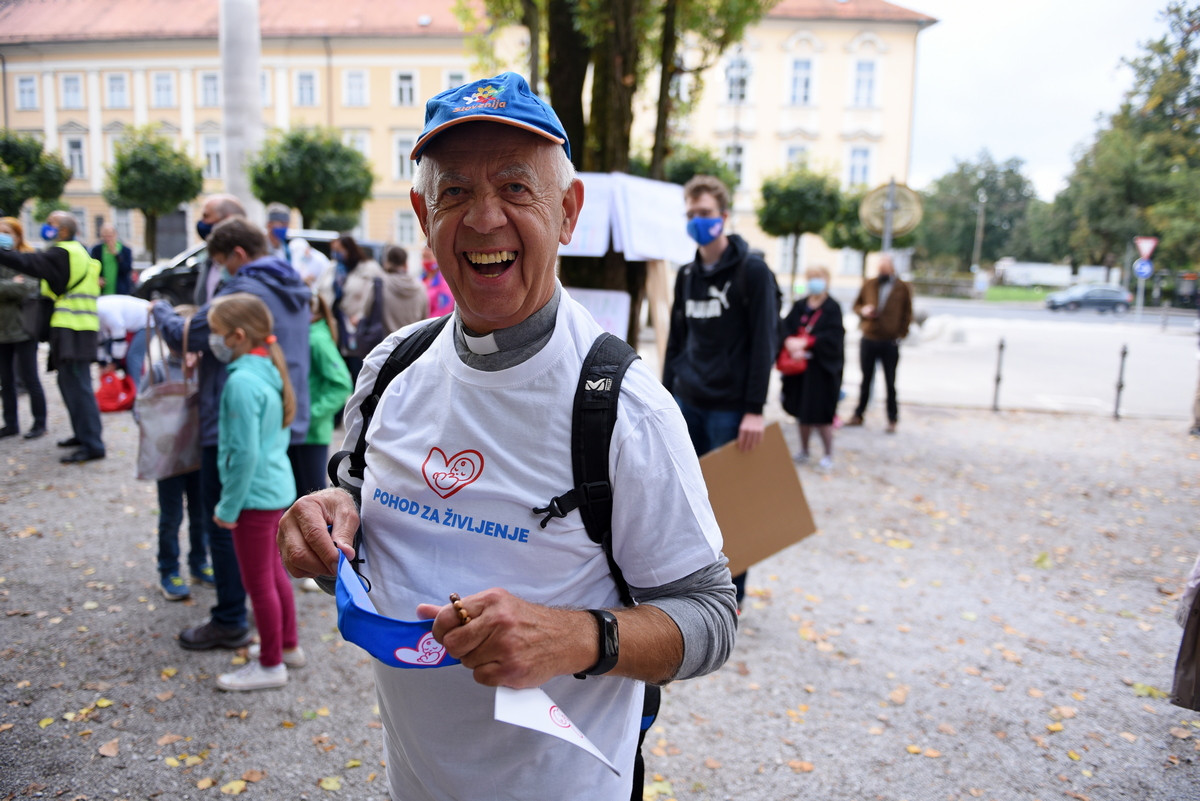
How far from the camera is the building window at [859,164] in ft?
139

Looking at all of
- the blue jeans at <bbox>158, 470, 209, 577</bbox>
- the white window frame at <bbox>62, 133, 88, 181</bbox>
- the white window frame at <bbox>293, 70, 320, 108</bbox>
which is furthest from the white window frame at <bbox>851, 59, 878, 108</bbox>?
the blue jeans at <bbox>158, 470, 209, 577</bbox>

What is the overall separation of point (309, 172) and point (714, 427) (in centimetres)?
2314

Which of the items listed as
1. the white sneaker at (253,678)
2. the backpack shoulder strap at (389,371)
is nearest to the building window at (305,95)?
the white sneaker at (253,678)

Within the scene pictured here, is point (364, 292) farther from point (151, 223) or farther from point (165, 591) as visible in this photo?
point (151, 223)

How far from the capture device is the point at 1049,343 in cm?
2373

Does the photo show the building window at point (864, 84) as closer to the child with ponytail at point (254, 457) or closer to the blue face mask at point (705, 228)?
the blue face mask at point (705, 228)

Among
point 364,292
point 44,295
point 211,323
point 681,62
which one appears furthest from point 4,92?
point 681,62

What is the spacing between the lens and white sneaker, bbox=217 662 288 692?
3.62 m

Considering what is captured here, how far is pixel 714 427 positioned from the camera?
14.4 ft

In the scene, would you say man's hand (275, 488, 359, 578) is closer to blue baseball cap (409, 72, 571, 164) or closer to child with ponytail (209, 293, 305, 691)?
blue baseball cap (409, 72, 571, 164)

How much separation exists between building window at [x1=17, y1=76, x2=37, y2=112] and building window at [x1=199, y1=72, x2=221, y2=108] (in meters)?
33.7

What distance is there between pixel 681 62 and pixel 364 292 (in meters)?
4.10

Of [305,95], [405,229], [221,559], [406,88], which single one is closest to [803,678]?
[221,559]

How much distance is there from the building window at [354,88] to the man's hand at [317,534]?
45613 millimetres
